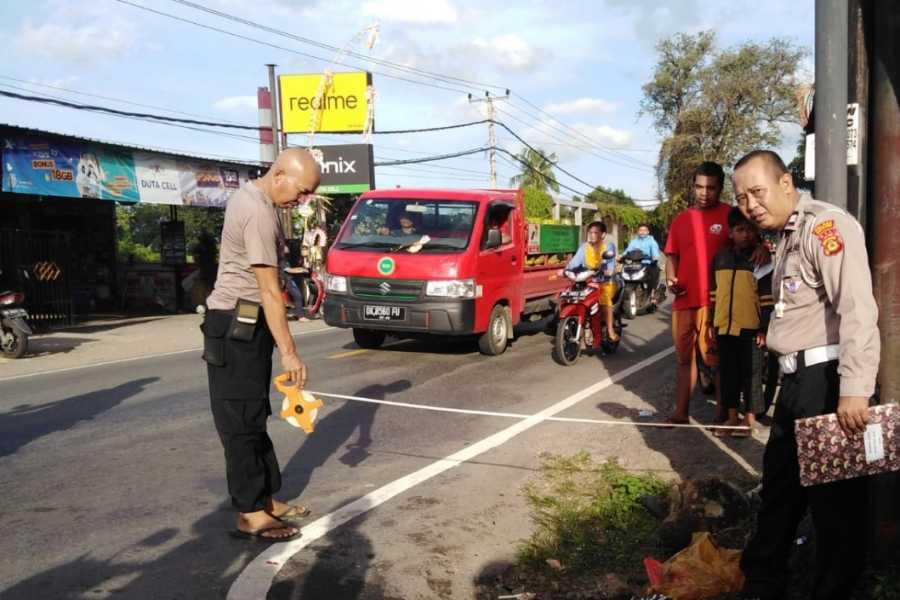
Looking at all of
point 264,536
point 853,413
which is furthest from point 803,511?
point 264,536

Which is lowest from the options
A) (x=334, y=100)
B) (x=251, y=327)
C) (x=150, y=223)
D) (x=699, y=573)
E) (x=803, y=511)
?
(x=699, y=573)

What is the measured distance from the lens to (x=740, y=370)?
20.9ft

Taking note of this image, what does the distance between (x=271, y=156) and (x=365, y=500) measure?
71.6 feet

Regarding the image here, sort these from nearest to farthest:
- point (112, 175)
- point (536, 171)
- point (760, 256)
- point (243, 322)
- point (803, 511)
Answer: point (803, 511) → point (243, 322) → point (760, 256) → point (112, 175) → point (536, 171)

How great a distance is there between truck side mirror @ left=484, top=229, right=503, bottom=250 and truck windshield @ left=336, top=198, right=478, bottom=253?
0.95 ft

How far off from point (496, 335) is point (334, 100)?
2240 cm

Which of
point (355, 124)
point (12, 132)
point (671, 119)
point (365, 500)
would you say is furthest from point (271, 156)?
point (671, 119)

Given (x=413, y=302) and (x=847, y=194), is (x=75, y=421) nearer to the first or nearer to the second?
(x=413, y=302)

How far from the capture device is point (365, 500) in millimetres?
4906

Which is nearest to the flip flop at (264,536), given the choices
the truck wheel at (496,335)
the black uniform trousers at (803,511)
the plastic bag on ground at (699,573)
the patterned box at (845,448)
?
the plastic bag on ground at (699,573)

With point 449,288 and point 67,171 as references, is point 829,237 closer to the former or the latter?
point 449,288

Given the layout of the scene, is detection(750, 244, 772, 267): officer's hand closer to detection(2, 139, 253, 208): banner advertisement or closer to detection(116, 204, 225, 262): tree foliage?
detection(2, 139, 253, 208): banner advertisement

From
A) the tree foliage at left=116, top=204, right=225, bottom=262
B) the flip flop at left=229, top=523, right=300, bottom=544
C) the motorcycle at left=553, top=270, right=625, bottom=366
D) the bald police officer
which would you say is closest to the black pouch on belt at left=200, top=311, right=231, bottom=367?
the bald police officer

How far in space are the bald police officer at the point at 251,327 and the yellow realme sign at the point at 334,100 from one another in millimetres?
27426
